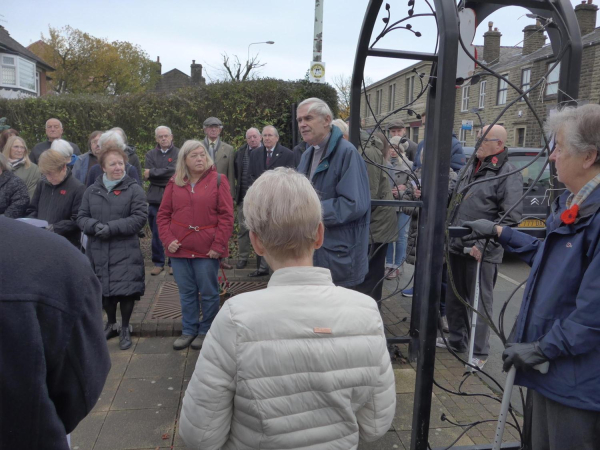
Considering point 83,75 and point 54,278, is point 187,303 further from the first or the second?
point 83,75

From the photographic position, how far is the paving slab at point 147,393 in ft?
11.0

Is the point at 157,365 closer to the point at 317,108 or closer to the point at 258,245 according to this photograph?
the point at 317,108

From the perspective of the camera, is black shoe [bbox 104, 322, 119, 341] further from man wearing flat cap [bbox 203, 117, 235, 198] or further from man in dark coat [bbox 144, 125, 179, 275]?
man wearing flat cap [bbox 203, 117, 235, 198]

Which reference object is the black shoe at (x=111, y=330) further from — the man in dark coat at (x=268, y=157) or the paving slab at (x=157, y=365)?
the man in dark coat at (x=268, y=157)

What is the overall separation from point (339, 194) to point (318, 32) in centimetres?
782

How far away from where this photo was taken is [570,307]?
178 centimetres

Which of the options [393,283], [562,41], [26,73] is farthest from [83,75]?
[562,41]

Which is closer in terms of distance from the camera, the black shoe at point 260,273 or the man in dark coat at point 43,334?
the man in dark coat at point 43,334

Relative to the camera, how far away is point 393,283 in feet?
21.5

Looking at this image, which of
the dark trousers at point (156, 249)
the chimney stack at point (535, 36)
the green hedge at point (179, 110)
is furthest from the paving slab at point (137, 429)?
the green hedge at point (179, 110)

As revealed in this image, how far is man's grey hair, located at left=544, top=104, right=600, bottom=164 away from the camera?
1.77m

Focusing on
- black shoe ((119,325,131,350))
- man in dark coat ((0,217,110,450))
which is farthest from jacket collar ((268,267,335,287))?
black shoe ((119,325,131,350))

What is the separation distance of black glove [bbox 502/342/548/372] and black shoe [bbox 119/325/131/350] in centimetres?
340

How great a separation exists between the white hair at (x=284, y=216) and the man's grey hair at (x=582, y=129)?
1.03 m
